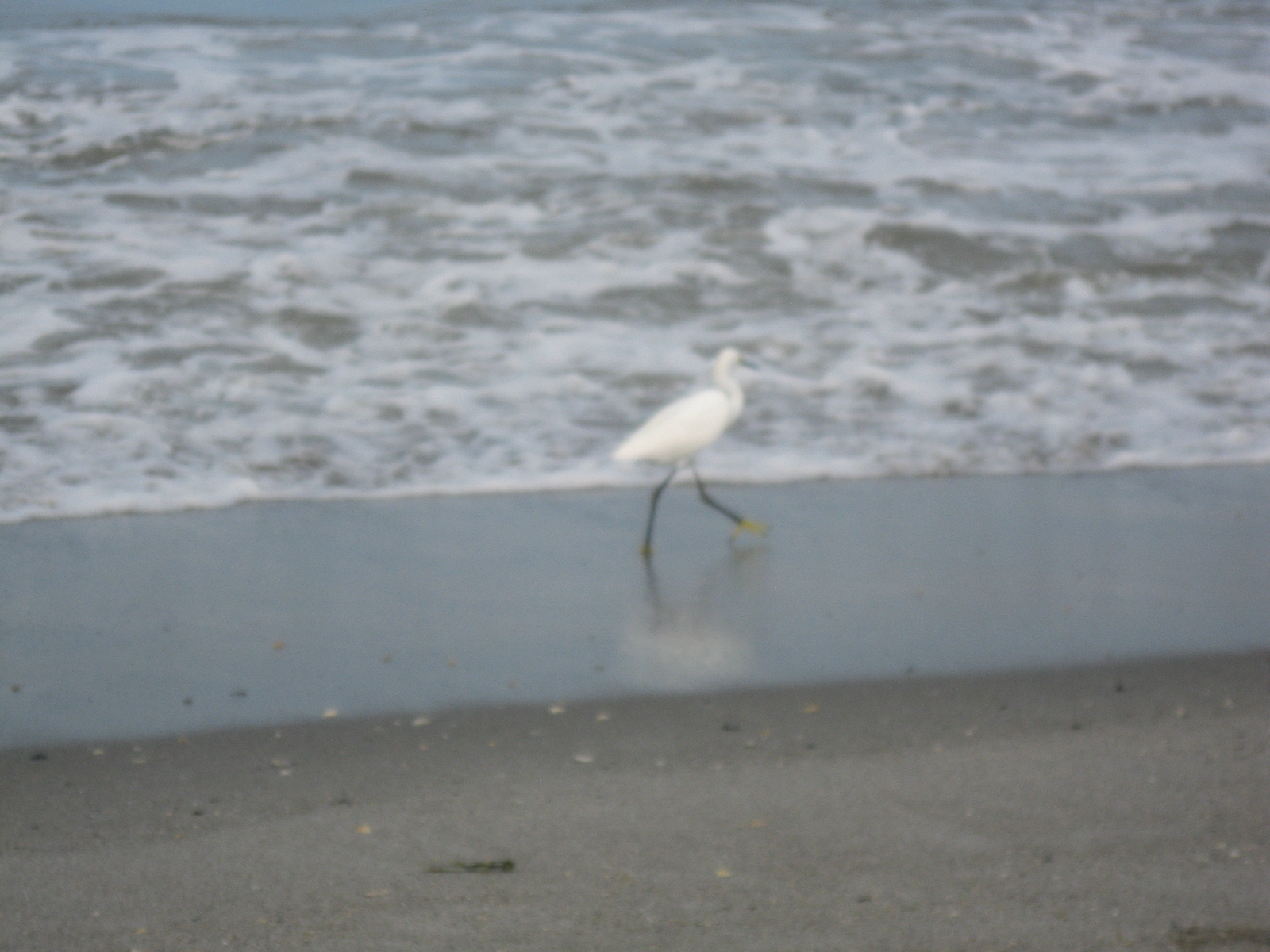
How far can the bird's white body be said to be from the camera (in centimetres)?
426

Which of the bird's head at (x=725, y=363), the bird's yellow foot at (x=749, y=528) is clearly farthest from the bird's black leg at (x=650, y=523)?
the bird's head at (x=725, y=363)

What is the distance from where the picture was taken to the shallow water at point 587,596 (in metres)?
3.08

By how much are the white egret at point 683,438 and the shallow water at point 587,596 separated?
9 centimetres

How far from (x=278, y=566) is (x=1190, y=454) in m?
3.22

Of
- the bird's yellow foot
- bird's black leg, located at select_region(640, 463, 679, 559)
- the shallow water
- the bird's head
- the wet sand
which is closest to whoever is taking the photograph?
the wet sand

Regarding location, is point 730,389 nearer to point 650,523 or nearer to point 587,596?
point 650,523

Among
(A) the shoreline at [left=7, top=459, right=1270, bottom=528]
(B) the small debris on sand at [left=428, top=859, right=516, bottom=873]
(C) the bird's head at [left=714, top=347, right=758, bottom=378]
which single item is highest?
(C) the bird's head at [left=714, top=347, right=758, bottom=378]

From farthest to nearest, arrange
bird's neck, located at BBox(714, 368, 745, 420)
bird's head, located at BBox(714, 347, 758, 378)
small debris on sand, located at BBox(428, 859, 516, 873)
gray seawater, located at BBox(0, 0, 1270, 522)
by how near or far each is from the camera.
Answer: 1. gray seawater, located at BBox(0, 0, 1270, 522)
2. bird's head, located at BBox(714, 347, 758, 378)
3. bird's neck, located at BBox(714, 368, 745, 420)
4. small debris on sand, located at BBox(428, 859, 516, 873)

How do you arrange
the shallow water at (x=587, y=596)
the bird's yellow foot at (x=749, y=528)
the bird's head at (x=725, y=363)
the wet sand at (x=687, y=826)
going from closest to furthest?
the wet sand at (x=687, y=826) → the shallow water at (x=587, y=596) → the bird's yellow foot at (x=749, y=528) → the bird's head at (x=725, y=363)

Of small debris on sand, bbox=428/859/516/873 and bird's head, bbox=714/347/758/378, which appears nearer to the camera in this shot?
small debris on sand, bbox=428/859/516/873

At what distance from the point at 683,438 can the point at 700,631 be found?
0.95m

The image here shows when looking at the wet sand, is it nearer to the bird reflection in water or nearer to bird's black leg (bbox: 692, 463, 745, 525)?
the bird reflection in water

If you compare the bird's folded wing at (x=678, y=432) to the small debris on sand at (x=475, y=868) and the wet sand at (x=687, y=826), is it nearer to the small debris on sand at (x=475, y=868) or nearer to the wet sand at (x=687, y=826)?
the wet sand at (x=687, y=826)

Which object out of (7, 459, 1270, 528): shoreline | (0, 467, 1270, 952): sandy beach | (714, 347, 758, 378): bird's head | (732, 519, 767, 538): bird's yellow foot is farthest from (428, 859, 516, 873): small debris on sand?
(714, 347, 758, 378): bird's head
